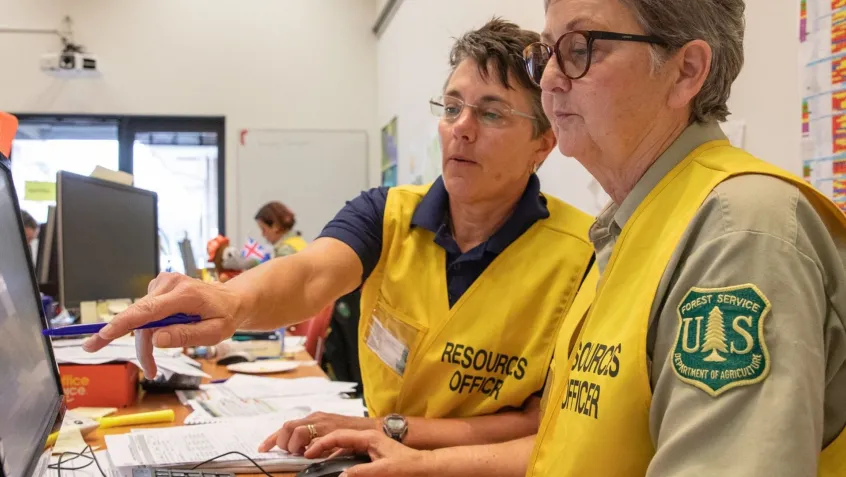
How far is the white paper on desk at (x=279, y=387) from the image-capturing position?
165cm

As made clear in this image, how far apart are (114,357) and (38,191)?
2.16 m

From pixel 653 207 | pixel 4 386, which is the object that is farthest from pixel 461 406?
pixel 4 386

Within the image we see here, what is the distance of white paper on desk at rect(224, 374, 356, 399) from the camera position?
1.65 metres

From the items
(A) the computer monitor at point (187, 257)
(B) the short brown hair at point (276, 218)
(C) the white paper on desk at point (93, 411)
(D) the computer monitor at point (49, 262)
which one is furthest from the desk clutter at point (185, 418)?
(B) the short brown hair at point (276, 218)

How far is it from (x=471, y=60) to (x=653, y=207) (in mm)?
645

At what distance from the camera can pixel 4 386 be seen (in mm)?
646

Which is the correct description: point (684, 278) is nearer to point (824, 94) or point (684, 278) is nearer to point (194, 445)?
point (824, 94)

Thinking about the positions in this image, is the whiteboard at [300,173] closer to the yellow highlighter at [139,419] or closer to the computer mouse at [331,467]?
the yellow highlighter at [139,419]

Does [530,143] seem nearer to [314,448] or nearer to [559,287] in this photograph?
[559,287]

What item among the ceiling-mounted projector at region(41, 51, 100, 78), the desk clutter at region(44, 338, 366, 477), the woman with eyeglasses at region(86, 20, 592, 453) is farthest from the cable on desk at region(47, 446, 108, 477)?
the ceiling-mounted projector at region(41, 51, 100, 78)

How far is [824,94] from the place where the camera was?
1.12 metres

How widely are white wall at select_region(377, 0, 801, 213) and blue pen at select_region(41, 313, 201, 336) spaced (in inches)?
42.0

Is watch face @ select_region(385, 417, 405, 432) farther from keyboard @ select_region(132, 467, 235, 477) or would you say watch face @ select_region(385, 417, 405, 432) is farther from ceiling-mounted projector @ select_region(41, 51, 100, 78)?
ceiling-mounted projector @ select_region(41, 51, 100, 78)

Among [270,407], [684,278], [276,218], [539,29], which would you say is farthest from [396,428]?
[276,218]
